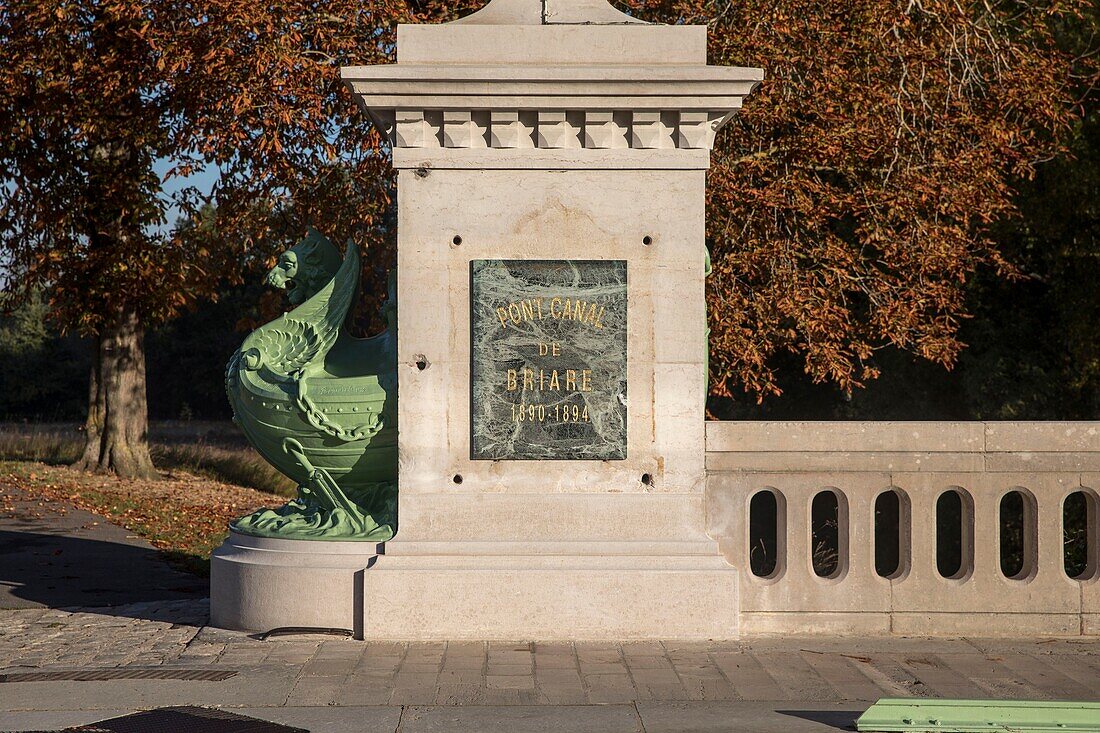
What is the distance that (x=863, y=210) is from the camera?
15375 mm

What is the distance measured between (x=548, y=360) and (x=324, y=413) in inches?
54.6

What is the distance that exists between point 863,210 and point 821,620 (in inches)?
331

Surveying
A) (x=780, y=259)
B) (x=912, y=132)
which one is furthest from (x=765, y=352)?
(x=912, y=132)

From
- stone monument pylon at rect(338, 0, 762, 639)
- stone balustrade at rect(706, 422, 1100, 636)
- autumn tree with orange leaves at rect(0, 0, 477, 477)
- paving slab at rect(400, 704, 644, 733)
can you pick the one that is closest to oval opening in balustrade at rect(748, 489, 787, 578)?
autumn tree with orange leaves at rect(0, 0, 477, 477)

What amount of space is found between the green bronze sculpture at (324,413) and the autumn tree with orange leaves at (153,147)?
6.09 metres

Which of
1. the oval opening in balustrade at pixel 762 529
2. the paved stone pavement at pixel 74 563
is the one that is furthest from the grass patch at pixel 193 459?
the oval opening in balustrade at pixel 762 529

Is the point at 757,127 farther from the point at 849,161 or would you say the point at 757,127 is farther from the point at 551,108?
the point at 551,108

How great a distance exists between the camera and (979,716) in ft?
19.1

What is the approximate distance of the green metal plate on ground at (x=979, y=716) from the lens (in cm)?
573

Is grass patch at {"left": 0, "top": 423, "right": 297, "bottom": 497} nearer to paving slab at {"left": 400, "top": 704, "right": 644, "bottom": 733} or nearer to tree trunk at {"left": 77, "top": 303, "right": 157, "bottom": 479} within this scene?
tree trunk at {"left": 77, "top": 303, "right": 157, "bottom": 479}

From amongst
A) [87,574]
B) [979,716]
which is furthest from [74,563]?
[979,716]

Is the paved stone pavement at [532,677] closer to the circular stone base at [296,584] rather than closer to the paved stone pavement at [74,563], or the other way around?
the circular stone base at [296,584]

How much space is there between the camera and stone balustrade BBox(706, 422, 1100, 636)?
7.86 metres

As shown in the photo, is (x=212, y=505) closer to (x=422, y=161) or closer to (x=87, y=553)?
(x=87, y=553)
